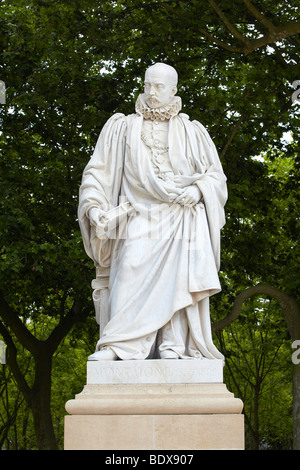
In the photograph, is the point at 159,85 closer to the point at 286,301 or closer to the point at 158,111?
the point at 158,111

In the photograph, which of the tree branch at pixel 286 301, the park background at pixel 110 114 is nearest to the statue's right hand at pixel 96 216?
the park background at pixel 110 114

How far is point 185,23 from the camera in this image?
54.0 ft

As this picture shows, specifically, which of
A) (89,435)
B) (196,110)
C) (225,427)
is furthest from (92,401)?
(196,110)

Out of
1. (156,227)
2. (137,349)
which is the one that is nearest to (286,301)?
(156,227)

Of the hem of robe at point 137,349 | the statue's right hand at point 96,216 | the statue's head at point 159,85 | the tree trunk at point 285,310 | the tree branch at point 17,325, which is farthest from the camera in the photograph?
the tree branch at point 17,325

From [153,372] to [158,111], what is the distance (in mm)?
2527

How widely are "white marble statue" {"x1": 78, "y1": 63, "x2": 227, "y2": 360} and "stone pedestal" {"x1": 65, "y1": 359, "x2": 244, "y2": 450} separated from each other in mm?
240

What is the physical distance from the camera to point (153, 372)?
759 centimetres

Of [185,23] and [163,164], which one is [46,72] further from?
[163,164]

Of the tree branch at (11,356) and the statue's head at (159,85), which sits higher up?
the statue's head at (159,85)

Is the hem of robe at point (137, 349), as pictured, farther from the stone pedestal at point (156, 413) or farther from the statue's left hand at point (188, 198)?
Result: the statue's left hand at point (188, 198)

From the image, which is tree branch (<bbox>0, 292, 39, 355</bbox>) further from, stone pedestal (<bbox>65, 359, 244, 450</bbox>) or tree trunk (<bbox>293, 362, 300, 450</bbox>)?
stone pedestal (<bbox>65, 359, 244, 450</bbox>)

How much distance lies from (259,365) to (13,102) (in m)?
12.1

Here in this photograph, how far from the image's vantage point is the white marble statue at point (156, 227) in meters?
7.88
